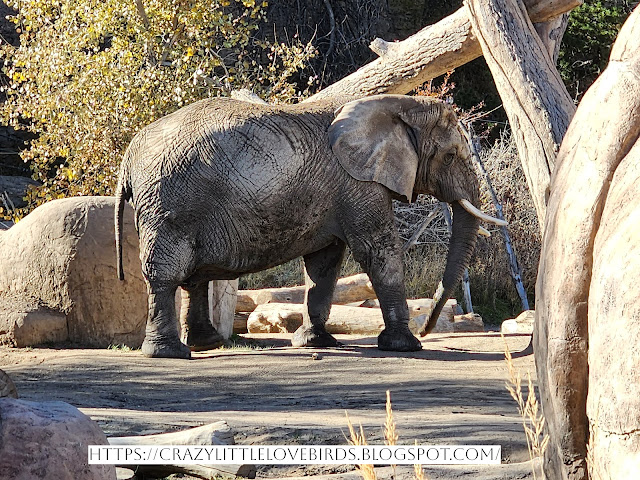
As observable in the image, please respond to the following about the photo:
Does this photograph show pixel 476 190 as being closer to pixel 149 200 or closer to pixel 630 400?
pixel 149 200

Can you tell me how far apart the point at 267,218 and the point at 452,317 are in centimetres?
383

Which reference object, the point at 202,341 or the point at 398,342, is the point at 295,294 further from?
the point at 398,342

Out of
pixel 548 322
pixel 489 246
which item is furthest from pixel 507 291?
pixel 548 322

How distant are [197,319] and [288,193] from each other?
168cm

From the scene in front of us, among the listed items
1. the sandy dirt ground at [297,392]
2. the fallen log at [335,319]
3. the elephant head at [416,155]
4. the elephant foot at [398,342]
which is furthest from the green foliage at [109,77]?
the elephant foot at [398,342]

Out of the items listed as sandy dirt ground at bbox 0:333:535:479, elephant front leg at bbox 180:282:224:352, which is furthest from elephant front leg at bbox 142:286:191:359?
elephant front leg at bbox 180:282:224:352

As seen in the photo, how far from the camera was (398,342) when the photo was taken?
9656 millimetres

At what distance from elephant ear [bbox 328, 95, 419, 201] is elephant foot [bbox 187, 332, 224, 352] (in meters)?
2.14

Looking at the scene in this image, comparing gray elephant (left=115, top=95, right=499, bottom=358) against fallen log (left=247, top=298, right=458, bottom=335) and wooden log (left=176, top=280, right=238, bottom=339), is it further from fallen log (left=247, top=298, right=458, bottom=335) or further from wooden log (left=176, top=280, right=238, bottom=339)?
fallen log (left=247, top=298, right=458, bottom=335)

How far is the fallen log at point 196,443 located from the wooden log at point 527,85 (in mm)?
4060

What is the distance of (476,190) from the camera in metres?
10.3

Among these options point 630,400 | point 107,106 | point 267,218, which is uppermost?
point 107,106

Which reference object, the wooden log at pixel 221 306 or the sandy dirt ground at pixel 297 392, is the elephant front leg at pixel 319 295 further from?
the wooden log at pixel 221 306

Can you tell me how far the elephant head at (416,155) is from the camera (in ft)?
31.3
